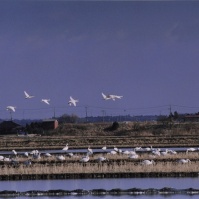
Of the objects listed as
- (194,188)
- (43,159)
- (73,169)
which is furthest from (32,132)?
(194,188)

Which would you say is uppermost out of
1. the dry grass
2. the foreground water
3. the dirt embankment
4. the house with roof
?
the house with roof

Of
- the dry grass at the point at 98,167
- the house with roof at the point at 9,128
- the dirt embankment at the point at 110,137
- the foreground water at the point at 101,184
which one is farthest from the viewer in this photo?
the house with roof at the point at 9,128

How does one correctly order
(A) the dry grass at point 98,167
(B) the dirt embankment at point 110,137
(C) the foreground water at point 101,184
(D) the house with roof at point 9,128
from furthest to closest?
(D) the house with roof at point 9,128 < (B) the dirt embankment at point 110,137 < (A) the dry grass at point 98,167 < (C) the foreground water at point 101,184

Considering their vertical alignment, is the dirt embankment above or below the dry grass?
above

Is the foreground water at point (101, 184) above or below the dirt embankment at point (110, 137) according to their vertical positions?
below

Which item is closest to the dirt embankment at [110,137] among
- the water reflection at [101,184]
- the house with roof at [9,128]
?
the house with roof at [9,128]

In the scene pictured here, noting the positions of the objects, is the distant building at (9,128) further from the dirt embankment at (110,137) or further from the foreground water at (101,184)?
the foreground water at (101,184)

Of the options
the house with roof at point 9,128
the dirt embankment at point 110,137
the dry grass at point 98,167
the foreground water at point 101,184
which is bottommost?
the foreground water at point 101,184

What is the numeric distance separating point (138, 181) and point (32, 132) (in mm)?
63148

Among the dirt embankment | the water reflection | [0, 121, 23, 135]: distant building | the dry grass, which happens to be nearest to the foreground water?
the water reflection

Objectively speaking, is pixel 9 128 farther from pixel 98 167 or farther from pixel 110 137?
pixel 98 167

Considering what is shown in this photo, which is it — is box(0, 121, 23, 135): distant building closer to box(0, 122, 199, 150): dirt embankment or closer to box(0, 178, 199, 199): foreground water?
box(0, 122, 199, 150): dirt embankment

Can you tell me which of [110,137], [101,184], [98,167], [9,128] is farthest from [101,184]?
[9,128]

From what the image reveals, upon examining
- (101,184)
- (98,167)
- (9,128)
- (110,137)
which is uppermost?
(9,128)
